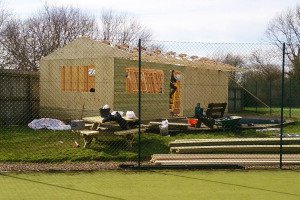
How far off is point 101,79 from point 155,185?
9.55 m

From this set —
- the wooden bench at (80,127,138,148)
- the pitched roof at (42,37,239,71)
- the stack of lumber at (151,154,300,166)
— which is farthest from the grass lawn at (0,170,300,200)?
the pitched roof at (42,37,239,71)

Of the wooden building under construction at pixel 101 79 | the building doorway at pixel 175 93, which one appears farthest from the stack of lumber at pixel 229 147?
the building doorway at pixel 175 93

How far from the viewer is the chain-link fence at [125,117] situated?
11070mm

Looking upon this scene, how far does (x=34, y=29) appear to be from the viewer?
38.4 metres

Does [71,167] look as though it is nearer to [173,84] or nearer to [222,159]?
[222,159]

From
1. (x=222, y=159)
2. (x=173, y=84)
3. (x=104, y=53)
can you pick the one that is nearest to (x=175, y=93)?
(x=173, y=84)

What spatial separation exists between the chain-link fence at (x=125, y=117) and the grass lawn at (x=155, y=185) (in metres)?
0.94

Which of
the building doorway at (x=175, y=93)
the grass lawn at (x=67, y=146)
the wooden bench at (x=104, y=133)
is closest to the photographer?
the grass lawn at (x=67, y=146)

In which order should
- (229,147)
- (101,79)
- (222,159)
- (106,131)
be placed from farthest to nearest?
(101,79)
(106,131)
(229,147)
(222,159)

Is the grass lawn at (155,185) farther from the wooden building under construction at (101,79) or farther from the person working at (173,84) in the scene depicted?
the person working at (173,84)

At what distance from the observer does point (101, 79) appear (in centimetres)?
1689

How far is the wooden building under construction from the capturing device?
1677 cm

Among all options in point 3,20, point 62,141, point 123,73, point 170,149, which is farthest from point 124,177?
point 3,20

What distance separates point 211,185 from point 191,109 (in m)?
14.7
